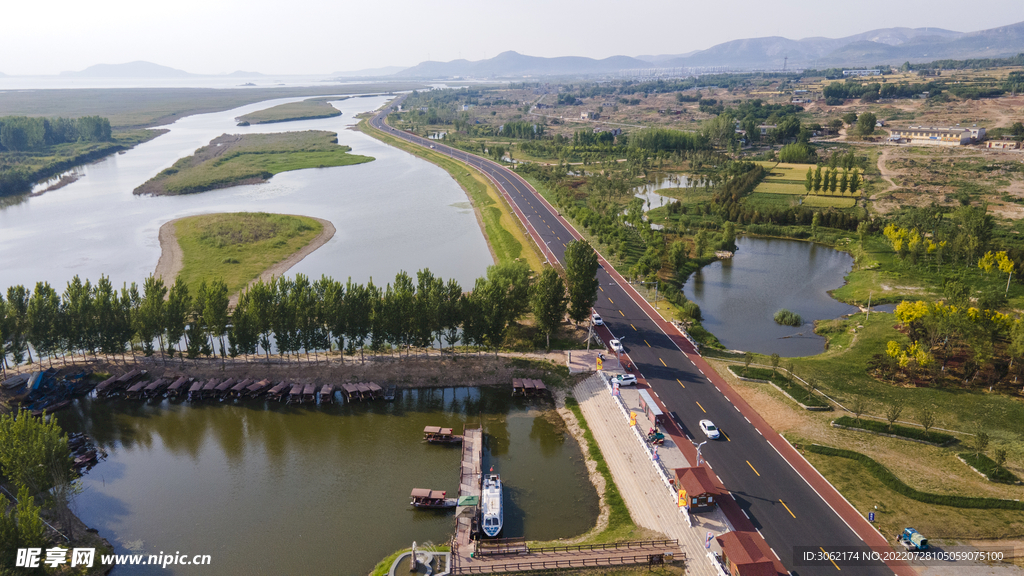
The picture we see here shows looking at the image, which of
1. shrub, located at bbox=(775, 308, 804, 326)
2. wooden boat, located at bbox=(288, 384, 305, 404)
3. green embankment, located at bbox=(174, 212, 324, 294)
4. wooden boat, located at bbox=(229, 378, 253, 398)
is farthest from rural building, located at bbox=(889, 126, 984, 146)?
wooden boat, located at bbox=(229, 378, 253, 398)

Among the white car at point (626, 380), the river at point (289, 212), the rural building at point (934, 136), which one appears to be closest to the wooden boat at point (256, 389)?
the river at point (289, 212)

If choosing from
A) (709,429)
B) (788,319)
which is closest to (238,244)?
(709,429)

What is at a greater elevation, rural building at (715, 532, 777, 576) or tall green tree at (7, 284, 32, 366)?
tall green tree at (7, 284, 32, 366)

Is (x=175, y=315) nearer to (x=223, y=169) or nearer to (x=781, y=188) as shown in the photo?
(x=223, y=169)

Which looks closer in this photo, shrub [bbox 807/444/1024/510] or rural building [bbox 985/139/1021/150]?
shrub [bbox 807/444/1024/510]

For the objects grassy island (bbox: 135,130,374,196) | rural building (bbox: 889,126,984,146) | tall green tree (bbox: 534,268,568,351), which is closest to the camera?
tall green tree (bbox: 534,268,568,351)

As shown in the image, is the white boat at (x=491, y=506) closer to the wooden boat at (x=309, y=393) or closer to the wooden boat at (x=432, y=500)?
the wooden boat at (x=432, y=500)

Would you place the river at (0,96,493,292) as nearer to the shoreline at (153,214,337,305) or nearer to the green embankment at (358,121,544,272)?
the shoreline at (153,214,337,305)
